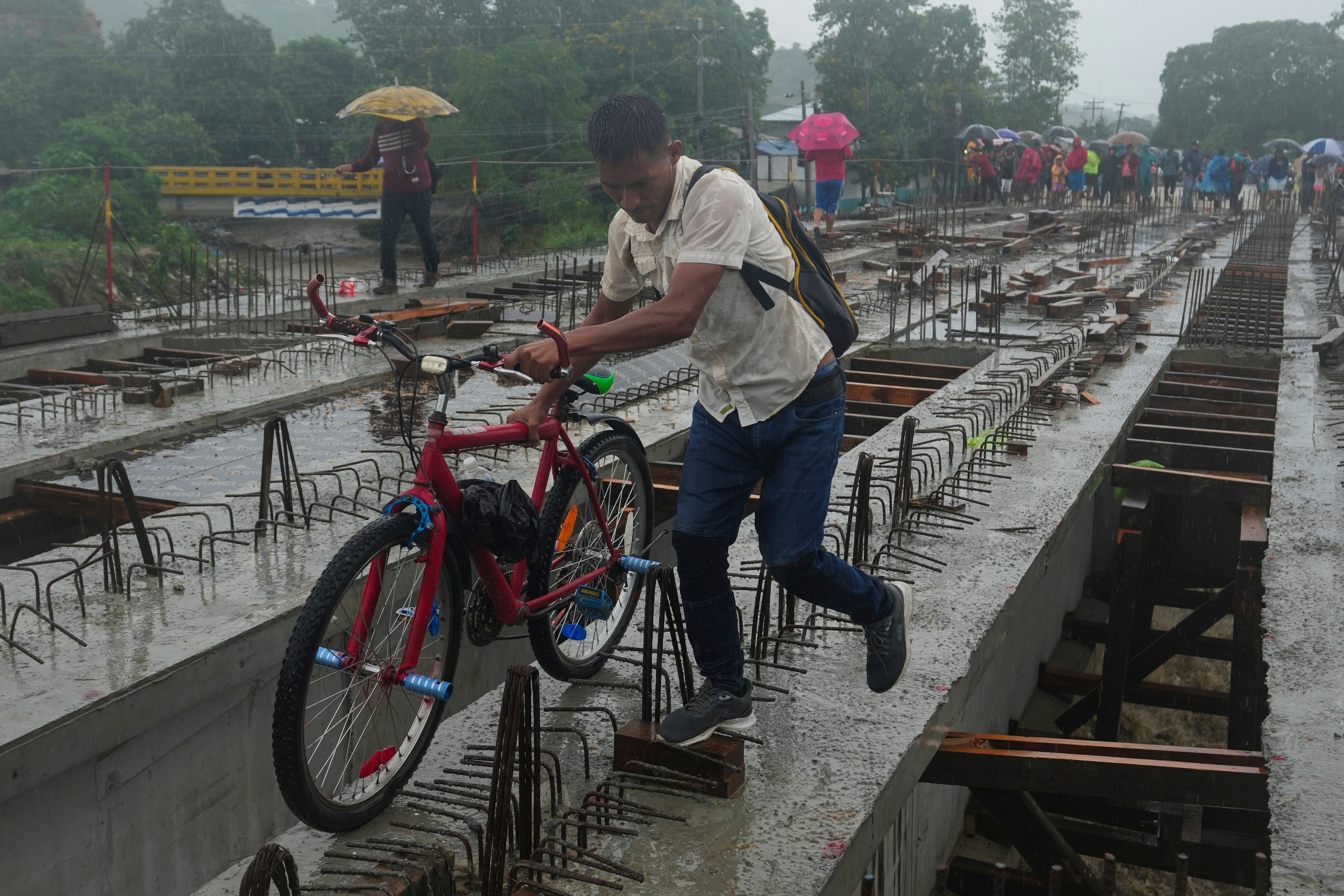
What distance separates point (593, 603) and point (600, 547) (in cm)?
23

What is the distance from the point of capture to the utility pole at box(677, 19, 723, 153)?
1303 inches

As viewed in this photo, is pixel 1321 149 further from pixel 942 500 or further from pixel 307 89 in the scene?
pixel 942 500

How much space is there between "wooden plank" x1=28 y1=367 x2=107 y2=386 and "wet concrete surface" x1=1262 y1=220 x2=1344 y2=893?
804cm

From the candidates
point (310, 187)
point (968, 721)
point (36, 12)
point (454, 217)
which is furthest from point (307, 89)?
point (968, 721)

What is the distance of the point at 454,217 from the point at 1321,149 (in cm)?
2464

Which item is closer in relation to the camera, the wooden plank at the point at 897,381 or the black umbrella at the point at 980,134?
the wooden plank at the point at 897,381

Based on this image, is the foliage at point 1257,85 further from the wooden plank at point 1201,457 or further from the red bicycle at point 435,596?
the red bicycle at point 435,596

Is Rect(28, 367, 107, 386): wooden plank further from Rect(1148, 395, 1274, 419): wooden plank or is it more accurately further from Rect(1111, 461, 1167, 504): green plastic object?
Rect(1148, 395, 1274, 419): wooden plank

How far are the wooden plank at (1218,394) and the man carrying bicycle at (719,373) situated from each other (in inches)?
270

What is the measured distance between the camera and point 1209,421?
29.5 ft

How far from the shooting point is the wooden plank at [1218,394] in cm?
940

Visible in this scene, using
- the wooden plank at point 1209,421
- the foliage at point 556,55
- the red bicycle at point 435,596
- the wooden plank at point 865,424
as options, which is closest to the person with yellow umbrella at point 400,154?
the wooden plank at point 865,424

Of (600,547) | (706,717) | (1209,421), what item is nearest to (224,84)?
(1209,421)

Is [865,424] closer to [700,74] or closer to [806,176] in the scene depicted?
[700,74]
